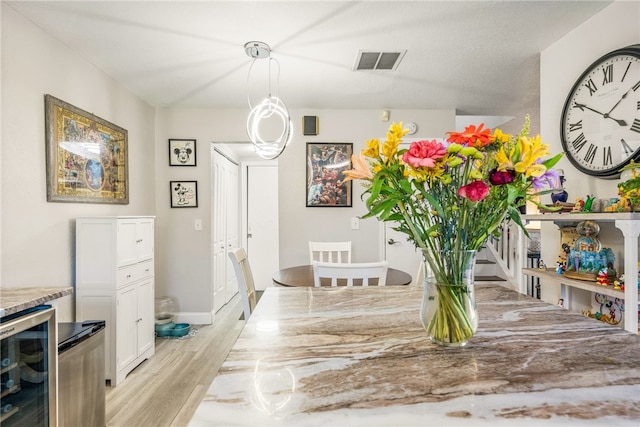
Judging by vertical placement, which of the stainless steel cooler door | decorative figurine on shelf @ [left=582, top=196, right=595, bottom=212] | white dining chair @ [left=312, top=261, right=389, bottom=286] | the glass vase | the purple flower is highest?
the purple flower

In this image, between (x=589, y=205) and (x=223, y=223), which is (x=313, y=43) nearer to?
(x=589, y=205)

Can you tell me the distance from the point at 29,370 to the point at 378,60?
286 cm

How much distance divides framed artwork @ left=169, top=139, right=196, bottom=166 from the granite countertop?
2296 mm

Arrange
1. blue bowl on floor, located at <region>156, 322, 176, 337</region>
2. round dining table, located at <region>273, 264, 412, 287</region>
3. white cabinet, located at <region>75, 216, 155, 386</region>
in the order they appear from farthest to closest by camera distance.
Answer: blue bowl on floor, located at <region>156, 322, 176, 337</region>
white cabinet, located at <region>75, 216, 155, 386</region>
round dining table, located at <region>273, 264, 412, 287</region>

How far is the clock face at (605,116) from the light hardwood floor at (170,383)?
2.95 meters

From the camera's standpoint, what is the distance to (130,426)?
1949 mm

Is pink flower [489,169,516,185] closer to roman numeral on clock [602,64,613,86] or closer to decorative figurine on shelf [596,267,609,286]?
decorative figurine on shelf [596,267,609,286]

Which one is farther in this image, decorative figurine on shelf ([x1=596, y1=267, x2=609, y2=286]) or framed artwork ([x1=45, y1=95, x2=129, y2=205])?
framed artwork ([x1=45, y1=95, x2=129, y2=205])

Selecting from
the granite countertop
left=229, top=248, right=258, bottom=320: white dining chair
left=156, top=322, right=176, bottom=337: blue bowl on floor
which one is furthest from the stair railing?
the granite countertop

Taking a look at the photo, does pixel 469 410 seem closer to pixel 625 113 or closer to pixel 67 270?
pixel 625 113

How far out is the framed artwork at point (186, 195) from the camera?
3791 millimetres

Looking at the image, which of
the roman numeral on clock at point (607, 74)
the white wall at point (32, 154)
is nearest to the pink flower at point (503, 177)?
the roman numeral on clock at point (607, 74)

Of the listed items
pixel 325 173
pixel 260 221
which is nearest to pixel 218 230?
pixel 260 221

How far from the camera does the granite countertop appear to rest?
1.34 meters
